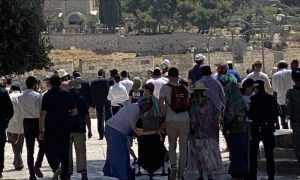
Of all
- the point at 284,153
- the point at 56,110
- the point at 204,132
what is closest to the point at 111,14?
the point at 284,153

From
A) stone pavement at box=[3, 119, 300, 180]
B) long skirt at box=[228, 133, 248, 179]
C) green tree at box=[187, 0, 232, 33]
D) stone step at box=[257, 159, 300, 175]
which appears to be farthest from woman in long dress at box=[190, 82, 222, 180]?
green tree at box=[187, 0, 232, 33]

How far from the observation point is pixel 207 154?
13797 millimetres

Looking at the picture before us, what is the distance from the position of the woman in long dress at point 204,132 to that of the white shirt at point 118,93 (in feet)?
20.1

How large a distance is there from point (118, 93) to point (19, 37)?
5.94 meters

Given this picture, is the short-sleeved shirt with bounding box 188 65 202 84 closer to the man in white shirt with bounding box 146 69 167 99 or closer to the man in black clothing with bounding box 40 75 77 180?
the man in white shirt with bounding box 146 69 167 99

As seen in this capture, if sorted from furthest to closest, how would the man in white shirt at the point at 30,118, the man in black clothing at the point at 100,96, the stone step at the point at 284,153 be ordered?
the man in black clothing at the point at 100,96 < the stone step at the point at 284,153 < the man in white shirt at the point at 30,118

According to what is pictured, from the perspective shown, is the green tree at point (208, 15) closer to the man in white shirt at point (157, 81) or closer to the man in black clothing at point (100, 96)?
the man in black clothing at point (100, 96)

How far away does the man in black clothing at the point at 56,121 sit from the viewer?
13.4 metres

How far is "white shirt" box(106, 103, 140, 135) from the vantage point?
44.0 feet

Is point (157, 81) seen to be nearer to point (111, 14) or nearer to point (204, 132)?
point (204, 132)

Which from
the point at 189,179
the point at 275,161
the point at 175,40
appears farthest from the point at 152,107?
the point at 175,40

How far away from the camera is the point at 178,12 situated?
131125 mm

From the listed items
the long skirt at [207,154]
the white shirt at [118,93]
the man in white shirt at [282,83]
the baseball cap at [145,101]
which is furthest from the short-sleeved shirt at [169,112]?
the white shirt at [118,93]

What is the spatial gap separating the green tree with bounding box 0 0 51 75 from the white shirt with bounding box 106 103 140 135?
1764 millimetres
